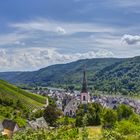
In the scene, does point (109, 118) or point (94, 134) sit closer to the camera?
point (94, 134)

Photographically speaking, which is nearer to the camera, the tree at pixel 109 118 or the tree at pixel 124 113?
the tree at pixel 109 118

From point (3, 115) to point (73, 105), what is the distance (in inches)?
1520

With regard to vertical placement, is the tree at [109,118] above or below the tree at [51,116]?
above

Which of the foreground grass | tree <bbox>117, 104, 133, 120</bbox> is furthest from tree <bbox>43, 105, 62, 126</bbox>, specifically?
the foreground grass

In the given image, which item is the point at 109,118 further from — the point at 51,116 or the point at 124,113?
the point at 51,116

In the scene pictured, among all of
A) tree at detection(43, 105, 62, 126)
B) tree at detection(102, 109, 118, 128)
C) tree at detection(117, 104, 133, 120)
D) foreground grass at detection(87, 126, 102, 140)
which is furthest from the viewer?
tree at detection(43, 105, 62, 126)

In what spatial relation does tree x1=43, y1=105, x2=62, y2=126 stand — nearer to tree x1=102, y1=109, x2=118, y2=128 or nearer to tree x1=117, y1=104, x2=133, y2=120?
tree x1=117, y1=104, x2=133, y2=120

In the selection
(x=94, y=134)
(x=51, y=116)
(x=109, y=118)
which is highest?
(x=109, y=118)

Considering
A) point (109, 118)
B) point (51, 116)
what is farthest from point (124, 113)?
point (51, 116)

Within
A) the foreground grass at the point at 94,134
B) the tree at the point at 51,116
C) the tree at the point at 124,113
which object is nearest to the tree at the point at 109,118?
the foreground grass at the point at 94,134

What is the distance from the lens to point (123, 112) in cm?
12975

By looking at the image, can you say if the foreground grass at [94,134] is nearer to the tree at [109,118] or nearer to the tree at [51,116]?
the tree at [109,118]

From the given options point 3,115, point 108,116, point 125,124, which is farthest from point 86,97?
point 125,124

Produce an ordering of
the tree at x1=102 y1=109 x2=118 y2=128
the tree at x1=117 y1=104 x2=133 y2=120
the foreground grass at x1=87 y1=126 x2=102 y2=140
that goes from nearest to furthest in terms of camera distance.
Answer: the foreground grass at x1=87 y1=126 x2=102 y2=140 → the tree at x1=102 y1=109 x2=118 y2=128 → the tree at x1=117 y1=104 x2=133 y2=120
